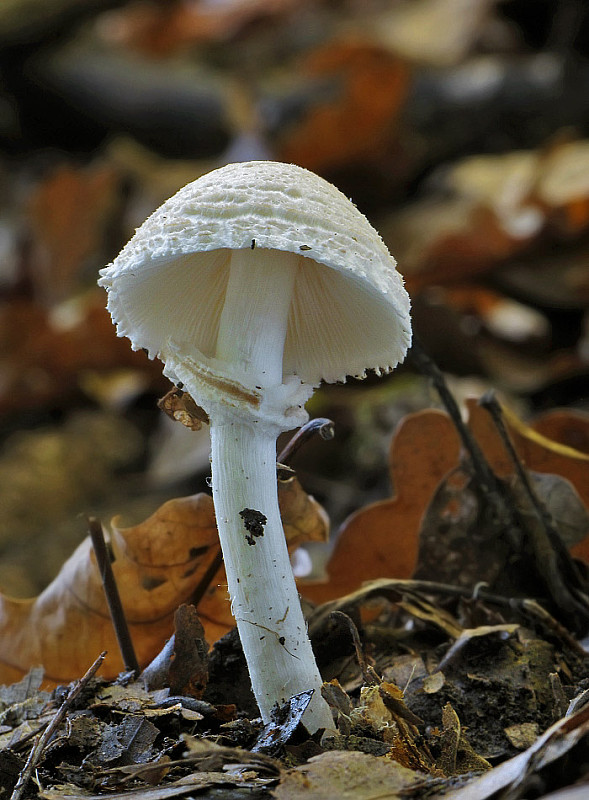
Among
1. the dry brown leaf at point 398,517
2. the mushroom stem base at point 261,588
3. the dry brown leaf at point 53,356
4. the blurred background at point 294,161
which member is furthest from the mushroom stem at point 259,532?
the dry brown leaf at point 53,356

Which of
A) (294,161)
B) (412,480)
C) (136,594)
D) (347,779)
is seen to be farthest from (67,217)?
(347,779)

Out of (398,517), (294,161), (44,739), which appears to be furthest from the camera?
(294,161)

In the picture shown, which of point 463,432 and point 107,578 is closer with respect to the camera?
point 107,578

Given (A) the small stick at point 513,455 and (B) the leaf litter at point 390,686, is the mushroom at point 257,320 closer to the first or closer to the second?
(B) the leaf litter at point 390,686

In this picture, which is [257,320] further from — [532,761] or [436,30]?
[436,30]

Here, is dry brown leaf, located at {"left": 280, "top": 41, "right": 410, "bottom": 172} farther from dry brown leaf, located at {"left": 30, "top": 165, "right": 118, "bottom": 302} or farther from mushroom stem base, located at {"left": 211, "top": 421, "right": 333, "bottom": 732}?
mushroom stem base, located at {"left": 211, "top": 421, "right": 333, "bottom": 732}

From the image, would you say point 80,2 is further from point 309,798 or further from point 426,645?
point 309,798

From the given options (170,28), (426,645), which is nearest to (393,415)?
(426,645)
